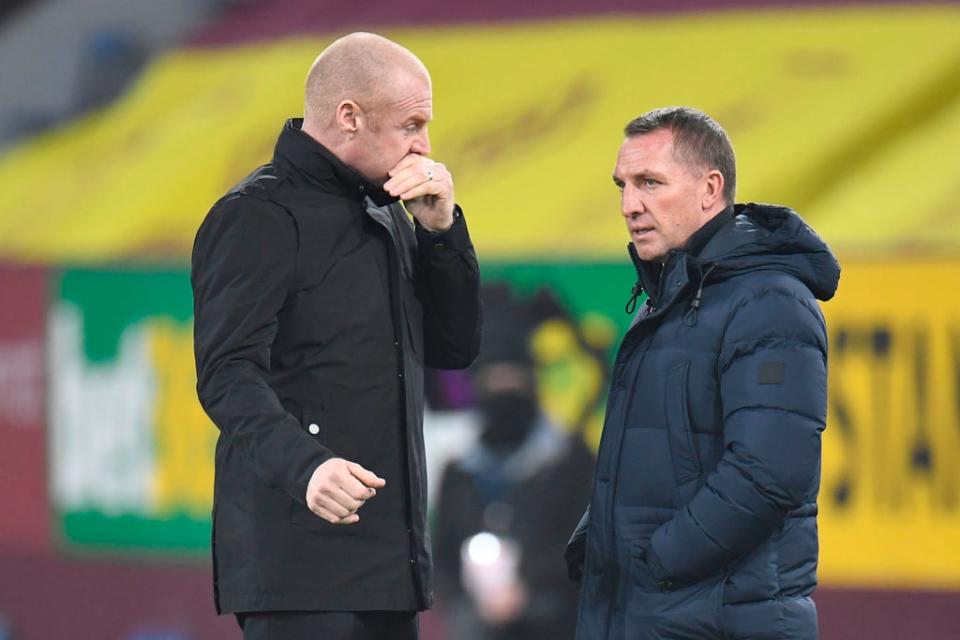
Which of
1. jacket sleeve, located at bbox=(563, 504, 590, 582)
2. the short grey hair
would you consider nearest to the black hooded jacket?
jacket sleeve, located at bbox=(563, 504, 590, 582)

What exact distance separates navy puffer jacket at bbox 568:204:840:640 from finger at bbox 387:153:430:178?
0.47 m

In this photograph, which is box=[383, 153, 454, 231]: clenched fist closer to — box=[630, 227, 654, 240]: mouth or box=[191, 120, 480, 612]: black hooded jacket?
box=[191, 120, 480, 612]: black hooded jacket

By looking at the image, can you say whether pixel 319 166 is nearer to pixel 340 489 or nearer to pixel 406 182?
pixel 406 182

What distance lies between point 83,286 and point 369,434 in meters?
4.60

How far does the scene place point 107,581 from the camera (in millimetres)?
7570

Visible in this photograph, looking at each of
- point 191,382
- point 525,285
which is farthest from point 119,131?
point 525,285

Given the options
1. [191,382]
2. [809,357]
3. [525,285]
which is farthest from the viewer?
[191,382]

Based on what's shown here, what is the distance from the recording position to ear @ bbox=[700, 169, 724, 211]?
3084mm

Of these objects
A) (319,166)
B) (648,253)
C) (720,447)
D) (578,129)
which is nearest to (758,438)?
(720,447)

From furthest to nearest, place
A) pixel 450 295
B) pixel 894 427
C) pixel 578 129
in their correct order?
pixel 578 129 < pixel 894 427 < pixel 450 295

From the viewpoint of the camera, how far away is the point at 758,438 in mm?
2859

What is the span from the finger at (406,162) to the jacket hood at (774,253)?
0.47 meters

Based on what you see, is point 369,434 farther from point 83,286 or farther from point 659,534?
point 83,286

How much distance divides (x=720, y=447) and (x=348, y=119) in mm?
876
